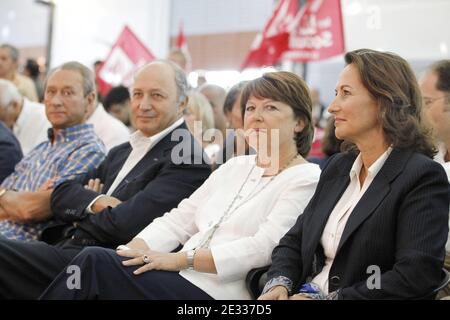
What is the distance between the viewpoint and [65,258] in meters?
2.46

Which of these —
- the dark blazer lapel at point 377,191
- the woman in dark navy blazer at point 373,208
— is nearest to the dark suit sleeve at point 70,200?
the woman in dark navy blazer at point 373,208

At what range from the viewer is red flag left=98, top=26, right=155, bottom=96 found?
Answer: 18.6 feet

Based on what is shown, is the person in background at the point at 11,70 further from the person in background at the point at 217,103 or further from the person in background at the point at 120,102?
the person in background at the point at 217,103

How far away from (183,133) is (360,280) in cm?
123

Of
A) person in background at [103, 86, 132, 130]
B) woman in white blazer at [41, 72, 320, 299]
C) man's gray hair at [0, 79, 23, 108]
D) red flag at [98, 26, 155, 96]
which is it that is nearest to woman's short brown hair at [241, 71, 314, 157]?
woman in white blazer at [41, 72, 320, 299]

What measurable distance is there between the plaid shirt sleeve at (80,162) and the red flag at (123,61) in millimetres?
2667

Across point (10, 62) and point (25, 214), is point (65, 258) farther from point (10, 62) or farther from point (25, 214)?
point (10, 62)

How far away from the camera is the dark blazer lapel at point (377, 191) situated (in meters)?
1.78

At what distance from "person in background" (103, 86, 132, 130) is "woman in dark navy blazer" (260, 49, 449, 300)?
319 cm

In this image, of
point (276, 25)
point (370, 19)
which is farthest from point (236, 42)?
point (276, 25)

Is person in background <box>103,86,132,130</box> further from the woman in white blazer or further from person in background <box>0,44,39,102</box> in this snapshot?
the woman in white blazer

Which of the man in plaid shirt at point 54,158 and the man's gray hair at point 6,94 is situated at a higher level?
the man's gray hair at point 6,94

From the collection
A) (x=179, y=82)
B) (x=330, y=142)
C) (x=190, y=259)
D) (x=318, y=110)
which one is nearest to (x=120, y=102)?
(x=179, y=82)

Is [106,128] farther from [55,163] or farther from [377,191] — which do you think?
[377,191]
